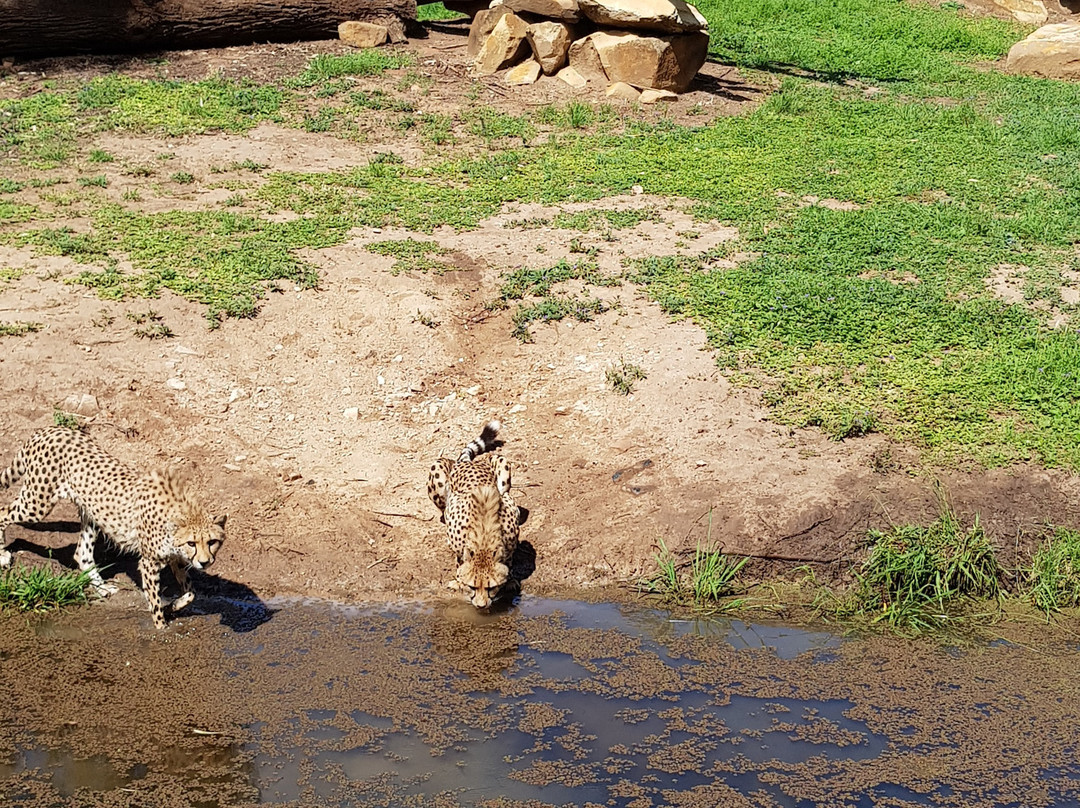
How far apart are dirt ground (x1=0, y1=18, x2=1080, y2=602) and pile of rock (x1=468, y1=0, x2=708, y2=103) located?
530cm

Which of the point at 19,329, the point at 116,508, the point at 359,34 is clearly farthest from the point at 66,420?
the point at 359,34

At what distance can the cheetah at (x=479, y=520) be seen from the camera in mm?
7801

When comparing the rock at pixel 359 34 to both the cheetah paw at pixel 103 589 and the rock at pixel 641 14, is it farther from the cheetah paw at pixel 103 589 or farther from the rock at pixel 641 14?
the cheetah paw at pixel 103 589

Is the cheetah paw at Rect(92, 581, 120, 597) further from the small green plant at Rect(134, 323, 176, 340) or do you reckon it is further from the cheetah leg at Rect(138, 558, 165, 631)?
the small green plant at Rect(134, 323, 176, 340)

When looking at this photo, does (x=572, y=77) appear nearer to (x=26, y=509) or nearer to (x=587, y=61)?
(x=587, y=61)

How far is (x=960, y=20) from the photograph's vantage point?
864 inches

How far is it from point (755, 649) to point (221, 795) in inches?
126

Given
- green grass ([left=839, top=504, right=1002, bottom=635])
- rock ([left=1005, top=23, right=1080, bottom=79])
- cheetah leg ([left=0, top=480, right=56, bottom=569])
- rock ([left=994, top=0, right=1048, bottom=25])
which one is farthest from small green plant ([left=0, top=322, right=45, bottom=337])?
rock ([left=994, top=0, right=1048, bottom=25])

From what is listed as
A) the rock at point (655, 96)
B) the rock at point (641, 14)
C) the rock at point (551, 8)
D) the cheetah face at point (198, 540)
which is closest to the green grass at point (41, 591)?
the cheetah face at point (198, 540)

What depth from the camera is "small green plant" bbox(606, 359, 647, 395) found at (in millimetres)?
9734

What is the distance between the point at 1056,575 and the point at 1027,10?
1782 centimetres

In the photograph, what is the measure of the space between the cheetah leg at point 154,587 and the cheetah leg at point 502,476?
7.79 ft

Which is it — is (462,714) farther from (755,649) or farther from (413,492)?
(413,492)

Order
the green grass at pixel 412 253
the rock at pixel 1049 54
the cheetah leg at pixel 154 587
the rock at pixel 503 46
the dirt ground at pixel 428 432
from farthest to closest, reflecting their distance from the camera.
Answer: the rock at pixel 1049 54 < the rock at pixel 503 46 < the green grass at pixel 412 253 < the dirt ground at pixel 428 432 < the cheetah leg at pixel 154 587
